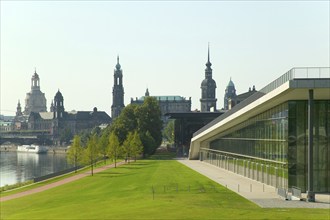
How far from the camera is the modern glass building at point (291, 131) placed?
1528 inches

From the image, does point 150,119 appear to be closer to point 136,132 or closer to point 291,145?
point 136,132

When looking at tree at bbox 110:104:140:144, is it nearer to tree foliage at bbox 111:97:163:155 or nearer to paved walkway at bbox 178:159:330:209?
tree foliage at bbox 111:97:163:155

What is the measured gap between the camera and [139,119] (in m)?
125

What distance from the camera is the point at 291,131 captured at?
44.0m

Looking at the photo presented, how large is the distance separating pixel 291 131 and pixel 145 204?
49.9 feet

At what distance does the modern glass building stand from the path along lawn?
233 inches

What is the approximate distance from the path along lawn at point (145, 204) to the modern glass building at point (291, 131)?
5916mm

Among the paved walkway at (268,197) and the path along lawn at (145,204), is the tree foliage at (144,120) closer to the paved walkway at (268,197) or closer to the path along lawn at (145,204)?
the path along lawn at (145,204)

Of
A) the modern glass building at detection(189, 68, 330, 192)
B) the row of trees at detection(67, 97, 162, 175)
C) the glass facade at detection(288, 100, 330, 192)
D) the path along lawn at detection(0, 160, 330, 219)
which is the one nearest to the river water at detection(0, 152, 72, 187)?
the row of trees at detection(67, 97, 162, 175)

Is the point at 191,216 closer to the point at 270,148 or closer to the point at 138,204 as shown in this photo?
the point at 138,204

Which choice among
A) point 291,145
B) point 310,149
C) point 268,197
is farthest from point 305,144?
point 268,197

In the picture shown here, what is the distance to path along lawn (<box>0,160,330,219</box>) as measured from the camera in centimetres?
3209

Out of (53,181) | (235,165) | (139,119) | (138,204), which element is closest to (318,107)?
(138,204)

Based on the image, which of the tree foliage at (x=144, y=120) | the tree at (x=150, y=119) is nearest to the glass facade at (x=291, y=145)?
the tree foliage at (x=144, y=120)
